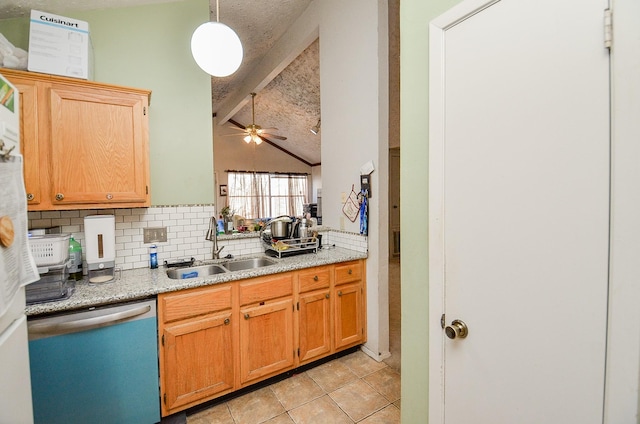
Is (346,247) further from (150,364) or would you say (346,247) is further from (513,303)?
(513,303)

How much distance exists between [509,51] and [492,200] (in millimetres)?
465

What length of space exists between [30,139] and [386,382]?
113 inches

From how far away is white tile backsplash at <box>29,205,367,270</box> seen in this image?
2027 mm

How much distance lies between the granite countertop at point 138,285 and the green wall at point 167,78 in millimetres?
666

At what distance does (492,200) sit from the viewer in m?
0.93

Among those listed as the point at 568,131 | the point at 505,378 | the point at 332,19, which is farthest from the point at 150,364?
the point at 332,19

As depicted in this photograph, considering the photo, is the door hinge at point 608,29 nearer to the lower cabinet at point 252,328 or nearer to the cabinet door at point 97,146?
the lower cabinet at point 252,328

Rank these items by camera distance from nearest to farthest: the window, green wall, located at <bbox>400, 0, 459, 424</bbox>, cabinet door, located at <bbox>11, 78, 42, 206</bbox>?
green wall, located at <bbox>400, 0, 459, 424</bbox>, cabinet door, located at <bbox>11, 78, 42, 206</bbox>, the window

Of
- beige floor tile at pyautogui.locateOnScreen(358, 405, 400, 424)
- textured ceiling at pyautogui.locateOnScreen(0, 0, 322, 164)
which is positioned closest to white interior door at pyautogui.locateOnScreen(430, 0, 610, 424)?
beige floor tile at pyautogui.locateOnScreen(358, 405, 400, 424)

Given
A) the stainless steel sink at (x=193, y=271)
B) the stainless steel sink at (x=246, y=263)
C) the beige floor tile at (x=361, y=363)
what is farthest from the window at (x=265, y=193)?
the beige floor tile at (x=361, y=363)

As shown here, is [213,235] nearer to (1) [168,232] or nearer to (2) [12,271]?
(1) [168,232]

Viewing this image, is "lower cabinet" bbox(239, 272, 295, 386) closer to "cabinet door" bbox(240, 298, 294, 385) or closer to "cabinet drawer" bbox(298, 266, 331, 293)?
"cabinet door" bbox(240, 298, 294, 385)

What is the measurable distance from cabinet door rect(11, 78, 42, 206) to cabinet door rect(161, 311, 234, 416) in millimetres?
1128

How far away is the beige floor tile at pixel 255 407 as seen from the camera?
6.15 feet
